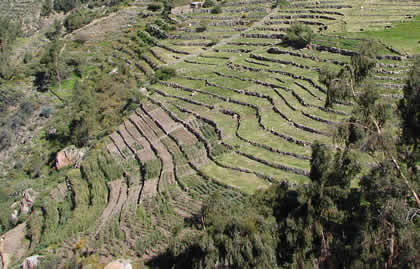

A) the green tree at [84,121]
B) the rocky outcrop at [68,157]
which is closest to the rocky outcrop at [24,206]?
the rocky outcrop at [68,157]

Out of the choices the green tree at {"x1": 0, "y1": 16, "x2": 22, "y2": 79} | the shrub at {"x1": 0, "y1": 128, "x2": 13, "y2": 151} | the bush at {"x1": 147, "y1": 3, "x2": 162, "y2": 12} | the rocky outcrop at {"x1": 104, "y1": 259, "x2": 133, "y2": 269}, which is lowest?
the shrub at {"x1": 0, "y1": 128, "x2": 13, "y2": 151}

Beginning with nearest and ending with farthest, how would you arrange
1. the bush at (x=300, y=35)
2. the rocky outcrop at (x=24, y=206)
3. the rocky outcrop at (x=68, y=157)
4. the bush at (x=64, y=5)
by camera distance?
the rocky outcrop at (x=24, y=206) < the rocky outcrop at (x=68, y=157) < the bush at (x=300, y=35) < the bush at (x=64, y=5)

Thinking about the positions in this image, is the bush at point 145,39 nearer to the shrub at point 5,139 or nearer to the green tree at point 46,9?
the shrub at point 5,139

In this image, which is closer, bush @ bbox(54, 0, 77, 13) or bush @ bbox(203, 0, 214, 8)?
bush @ bbox(203, 0, 214, 8)

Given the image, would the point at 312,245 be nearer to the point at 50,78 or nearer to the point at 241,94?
the point at 241,94

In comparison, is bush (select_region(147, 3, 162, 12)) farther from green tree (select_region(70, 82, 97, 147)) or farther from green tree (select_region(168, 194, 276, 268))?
green tree (select_region(168, 194, 276, 268))

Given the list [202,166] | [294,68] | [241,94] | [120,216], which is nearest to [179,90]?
[241,94]

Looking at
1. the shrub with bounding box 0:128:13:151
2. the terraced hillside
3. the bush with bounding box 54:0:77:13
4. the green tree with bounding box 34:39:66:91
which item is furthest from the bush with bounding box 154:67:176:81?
the bush with bounding box 54:0:77:13

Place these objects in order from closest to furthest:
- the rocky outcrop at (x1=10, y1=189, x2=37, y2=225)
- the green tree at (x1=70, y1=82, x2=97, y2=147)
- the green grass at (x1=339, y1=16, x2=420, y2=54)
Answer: the rocky outcrop at (x1=10, y1=189, x2=37, y2=225), the green grass at (x1=339, y1=16, x2=420, y2=54), the green tree at (x1=70, y1=82, x2=97, y2=147)
